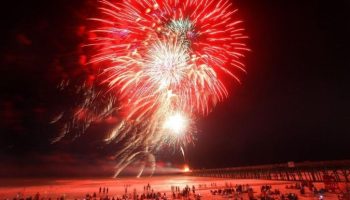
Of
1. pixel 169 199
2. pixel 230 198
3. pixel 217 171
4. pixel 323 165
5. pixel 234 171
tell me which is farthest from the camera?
pixel 217 171

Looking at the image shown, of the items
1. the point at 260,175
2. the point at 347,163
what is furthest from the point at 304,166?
the point at 260,175

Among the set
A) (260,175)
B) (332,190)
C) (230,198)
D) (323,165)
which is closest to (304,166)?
(323,165)

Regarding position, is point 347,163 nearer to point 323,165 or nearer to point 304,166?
point 323,165

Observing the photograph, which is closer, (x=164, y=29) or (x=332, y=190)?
(x=164, y=29)

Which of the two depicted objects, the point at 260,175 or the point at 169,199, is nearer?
the point at 169,199

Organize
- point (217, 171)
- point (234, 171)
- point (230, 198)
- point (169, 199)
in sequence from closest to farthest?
1. point (230, 198)
2. point (169, 199)
3. point (234, 171)
4. point (217, 171)

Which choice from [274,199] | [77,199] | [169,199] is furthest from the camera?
[77,199]

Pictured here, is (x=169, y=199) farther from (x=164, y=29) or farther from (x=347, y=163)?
(x=347, y=163)

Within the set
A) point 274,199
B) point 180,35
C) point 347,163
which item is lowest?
point 274,199

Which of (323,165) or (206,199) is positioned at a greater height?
(323,165)
